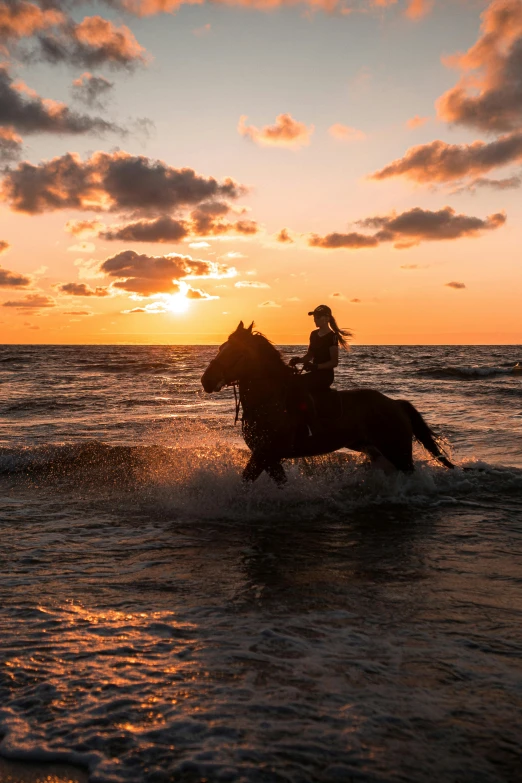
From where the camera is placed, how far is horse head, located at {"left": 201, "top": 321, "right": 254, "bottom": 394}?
757cm

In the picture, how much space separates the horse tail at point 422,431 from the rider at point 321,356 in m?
1.48

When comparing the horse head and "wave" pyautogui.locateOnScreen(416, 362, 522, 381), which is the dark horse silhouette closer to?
the horse head

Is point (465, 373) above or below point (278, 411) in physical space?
below

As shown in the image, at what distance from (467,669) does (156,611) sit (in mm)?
2310

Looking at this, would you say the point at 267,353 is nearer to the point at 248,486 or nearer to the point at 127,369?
the point at 248,486

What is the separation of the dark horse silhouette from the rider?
0.48 feet

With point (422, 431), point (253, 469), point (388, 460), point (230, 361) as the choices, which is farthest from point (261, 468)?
point (422, 431)

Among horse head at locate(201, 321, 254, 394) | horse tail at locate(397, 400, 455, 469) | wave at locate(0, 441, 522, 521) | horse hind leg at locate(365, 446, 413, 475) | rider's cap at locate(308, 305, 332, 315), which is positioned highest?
rider's cap at locate(308, 305, 332, 315)

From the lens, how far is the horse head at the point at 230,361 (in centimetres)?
757

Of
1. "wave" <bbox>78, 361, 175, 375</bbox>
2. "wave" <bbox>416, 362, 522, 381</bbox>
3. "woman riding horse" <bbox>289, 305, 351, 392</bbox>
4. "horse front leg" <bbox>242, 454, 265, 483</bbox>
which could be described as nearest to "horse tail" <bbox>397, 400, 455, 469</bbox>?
"woman riding horse" <bbox>289, 305, 351, 392</bbox>

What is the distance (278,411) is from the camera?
7.87m

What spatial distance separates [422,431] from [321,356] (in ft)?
7.43

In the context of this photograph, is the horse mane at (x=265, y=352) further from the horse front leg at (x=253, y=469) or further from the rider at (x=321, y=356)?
the horse front leg at (x=253, y=469)

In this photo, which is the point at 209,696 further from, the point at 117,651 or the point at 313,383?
the point at 313,383
